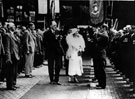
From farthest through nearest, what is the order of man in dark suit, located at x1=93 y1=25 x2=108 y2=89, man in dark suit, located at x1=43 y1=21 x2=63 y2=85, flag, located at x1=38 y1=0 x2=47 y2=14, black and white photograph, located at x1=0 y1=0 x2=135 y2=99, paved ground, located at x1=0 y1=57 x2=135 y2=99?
flag, located at x1=38 y1=0 x2=47 y2=14 < man in dark suit, located at x1=43 y1=21 x2=63 y2=85 < man in dark suit, located at x1=93 y1=25 x2=108 y2=89 < black and white photograph, located at x1=0 y1=0 x2=135 y2=99 < paved ground, located at x1=0 y1=57 x2=135 y2=99

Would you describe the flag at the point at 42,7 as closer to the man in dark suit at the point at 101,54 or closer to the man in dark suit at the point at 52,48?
the man in dark suit at the point at 52,48

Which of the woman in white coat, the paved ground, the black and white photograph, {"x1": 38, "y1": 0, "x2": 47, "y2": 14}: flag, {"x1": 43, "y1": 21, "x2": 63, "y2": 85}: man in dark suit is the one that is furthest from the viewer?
{"x1": 38, "y1": 0, "x2": 47, "y2": 14}: flag

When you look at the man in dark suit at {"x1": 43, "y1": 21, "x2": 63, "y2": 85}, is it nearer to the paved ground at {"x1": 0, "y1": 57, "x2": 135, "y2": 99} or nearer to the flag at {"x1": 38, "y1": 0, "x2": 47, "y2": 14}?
the paved ground at {"x1": 0, "y1": 57, "x2": 135, "y2": 99}

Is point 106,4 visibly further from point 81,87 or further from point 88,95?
point 88,95

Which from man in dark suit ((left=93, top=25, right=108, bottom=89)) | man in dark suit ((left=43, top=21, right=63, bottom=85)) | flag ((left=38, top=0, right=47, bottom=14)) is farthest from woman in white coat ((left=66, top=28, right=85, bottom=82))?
flag ((left=38, top=0, right=47, bottom=14))

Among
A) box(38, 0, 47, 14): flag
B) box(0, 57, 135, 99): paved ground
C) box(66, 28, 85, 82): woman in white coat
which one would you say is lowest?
box(0, 57, 135, 99): paved ground

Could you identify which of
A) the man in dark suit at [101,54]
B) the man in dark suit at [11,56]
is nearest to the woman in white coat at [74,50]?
the man in dark suit at [101,54]

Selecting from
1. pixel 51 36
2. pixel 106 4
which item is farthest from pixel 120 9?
pixel 51 36

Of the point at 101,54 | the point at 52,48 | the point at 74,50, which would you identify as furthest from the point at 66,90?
the point at 74,50

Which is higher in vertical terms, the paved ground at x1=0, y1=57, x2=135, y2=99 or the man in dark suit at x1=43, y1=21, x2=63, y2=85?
the man in dark suit at x1=43, y1=21, x2=63, y2=85

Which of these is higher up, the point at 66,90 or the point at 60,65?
the point at 60,65

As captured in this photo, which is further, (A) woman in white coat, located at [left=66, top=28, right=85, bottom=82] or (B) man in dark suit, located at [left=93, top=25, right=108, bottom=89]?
(A) woman in white coat, located at [left=66, top=28, right=85, bottom=82]

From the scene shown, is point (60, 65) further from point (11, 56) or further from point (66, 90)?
point (11, 56)

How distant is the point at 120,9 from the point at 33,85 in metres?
21.8
